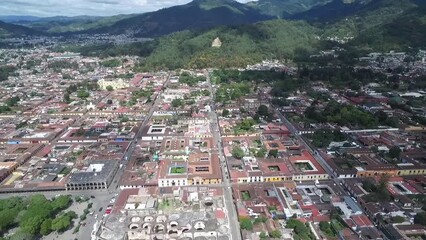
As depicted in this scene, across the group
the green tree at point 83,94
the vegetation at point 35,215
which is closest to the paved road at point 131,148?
the vegetation at point 35,215

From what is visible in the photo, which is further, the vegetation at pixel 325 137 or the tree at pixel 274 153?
the vegetation at pixel 325 137

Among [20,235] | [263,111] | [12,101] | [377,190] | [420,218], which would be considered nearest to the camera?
[20,235]

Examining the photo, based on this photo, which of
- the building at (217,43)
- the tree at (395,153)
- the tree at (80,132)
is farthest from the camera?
the building at (217,43)

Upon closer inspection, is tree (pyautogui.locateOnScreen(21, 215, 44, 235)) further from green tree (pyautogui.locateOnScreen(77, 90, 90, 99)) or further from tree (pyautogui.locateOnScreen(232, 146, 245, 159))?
green tree (pyautogui.locateOnScreen(77, 90, 90, 99))

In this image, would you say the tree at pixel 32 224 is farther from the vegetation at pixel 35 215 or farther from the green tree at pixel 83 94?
the green tree at pixel 83 94

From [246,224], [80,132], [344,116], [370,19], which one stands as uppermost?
[370,19]

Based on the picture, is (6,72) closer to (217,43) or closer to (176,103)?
(176,103)

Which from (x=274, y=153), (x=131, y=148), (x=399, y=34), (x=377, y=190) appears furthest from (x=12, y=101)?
(x=399, y=34)

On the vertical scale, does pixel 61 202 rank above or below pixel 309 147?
below
